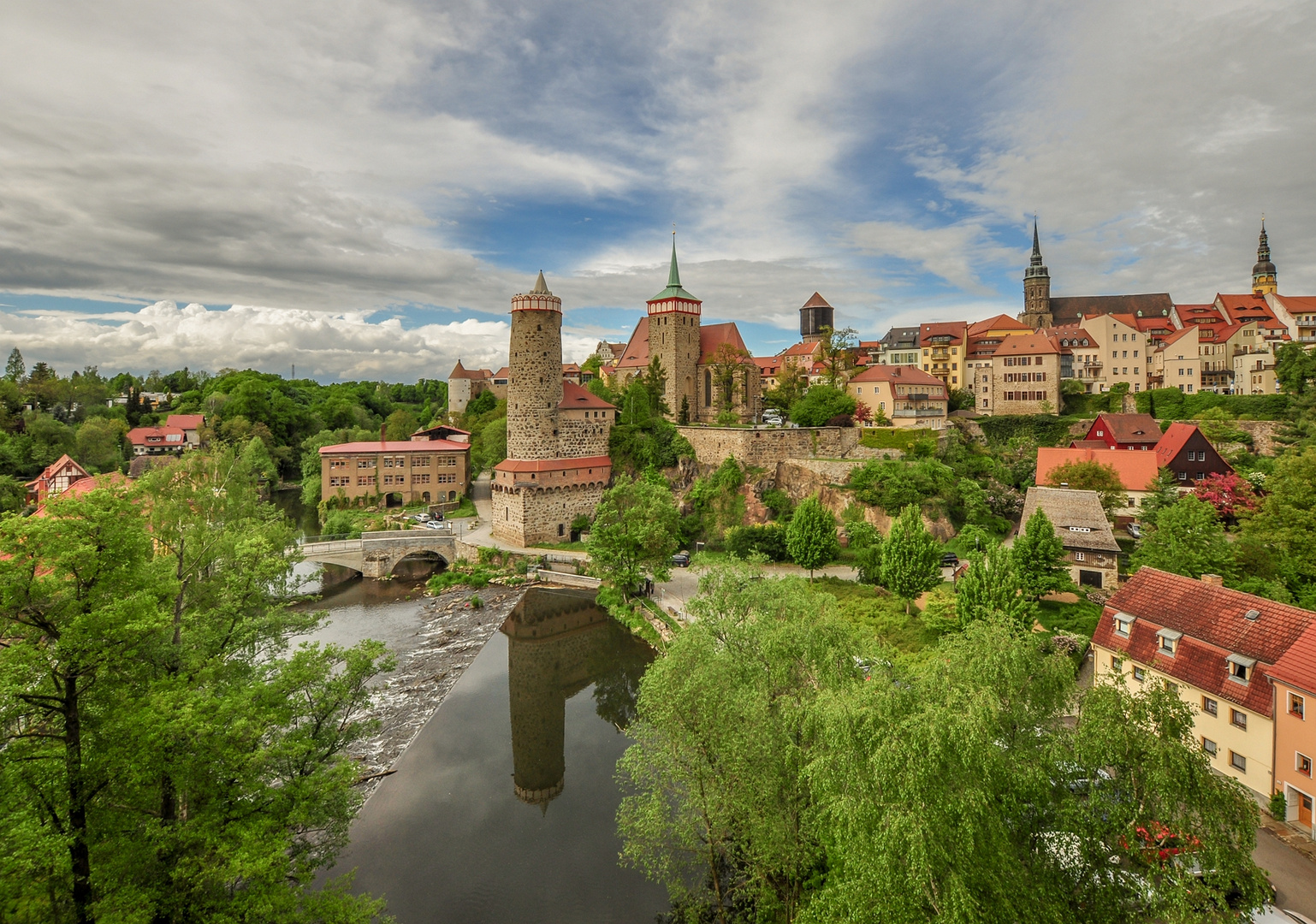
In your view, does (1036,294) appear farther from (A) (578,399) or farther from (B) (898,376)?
(A) (578,399)

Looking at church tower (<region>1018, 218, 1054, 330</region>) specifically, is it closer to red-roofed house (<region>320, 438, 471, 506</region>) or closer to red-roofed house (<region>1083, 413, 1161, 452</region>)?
red-roofed house (<region>1083, 413, 1161, 452</region>)

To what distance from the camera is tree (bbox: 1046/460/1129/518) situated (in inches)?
1277

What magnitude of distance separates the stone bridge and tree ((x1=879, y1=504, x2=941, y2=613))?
25551 mm

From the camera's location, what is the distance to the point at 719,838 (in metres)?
12.8

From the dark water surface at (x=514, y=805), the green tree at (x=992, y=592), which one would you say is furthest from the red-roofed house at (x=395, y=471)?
the green tree at (x=992, y=592)

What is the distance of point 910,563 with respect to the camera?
2566cm

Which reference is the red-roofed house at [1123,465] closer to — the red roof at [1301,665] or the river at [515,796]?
the red roof at [1301,665]

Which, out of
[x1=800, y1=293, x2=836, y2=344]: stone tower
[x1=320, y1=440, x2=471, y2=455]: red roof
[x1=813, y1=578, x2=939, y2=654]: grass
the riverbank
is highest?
[x1=800, y1=293, x2=836, y2=344]: stone tower

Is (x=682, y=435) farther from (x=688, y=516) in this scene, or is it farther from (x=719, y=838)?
(x=719, y=838)

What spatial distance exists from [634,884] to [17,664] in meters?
13.2

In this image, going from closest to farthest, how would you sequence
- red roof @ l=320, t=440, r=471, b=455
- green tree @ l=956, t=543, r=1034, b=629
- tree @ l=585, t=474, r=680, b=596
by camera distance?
green tree @ l=956, t=543, r=1034, b=629, tree @ l=585, t=474, r=680, b=596, red roof @ l=320, t=440, r=471, b=455

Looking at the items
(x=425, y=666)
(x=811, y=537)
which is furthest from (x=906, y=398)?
(x=425, y=666)

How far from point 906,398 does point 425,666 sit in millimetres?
36423

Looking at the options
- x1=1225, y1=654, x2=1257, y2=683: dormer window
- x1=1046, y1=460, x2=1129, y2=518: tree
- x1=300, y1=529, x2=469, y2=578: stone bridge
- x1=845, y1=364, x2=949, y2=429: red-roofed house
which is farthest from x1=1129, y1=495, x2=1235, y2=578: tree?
x1=300, y1=529, x2=469, y2=578: stone bridge
